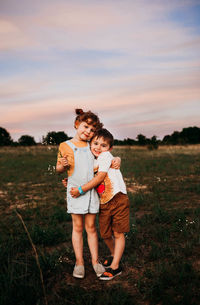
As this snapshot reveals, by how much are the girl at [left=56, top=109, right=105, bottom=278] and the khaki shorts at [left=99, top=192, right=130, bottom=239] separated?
0.42 feet

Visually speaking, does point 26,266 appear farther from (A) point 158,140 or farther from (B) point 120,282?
(A) point 158,140

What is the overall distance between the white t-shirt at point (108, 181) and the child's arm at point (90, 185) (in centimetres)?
7

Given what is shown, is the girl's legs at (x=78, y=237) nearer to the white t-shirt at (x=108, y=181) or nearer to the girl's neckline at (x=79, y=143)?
→ the white t-shirt at (x=108, y=181)

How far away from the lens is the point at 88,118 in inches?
135

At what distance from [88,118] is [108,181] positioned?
2.61 ft

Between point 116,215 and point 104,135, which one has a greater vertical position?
point 104,135

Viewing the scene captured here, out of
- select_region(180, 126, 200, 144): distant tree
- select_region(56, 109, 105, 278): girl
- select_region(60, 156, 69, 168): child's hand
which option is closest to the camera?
select_region(60, 156, 69, 168): child's hand

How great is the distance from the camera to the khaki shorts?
11.3 ft

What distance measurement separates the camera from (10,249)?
13.2 ft

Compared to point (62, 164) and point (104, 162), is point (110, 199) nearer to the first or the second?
point (104, 162)

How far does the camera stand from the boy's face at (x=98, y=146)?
346 cm

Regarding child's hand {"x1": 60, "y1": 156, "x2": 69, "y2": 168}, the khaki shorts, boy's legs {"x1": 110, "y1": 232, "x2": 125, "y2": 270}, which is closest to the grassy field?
boy's legs {"x1": 110, "y1": 232, "x2": 125, "y2": 270}

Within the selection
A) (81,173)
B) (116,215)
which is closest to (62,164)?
(81,173)

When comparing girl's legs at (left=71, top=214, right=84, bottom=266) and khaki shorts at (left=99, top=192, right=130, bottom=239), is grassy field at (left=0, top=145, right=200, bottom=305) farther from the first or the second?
khaki shorts at (left=99, top=192, right=130, bottom=239)
